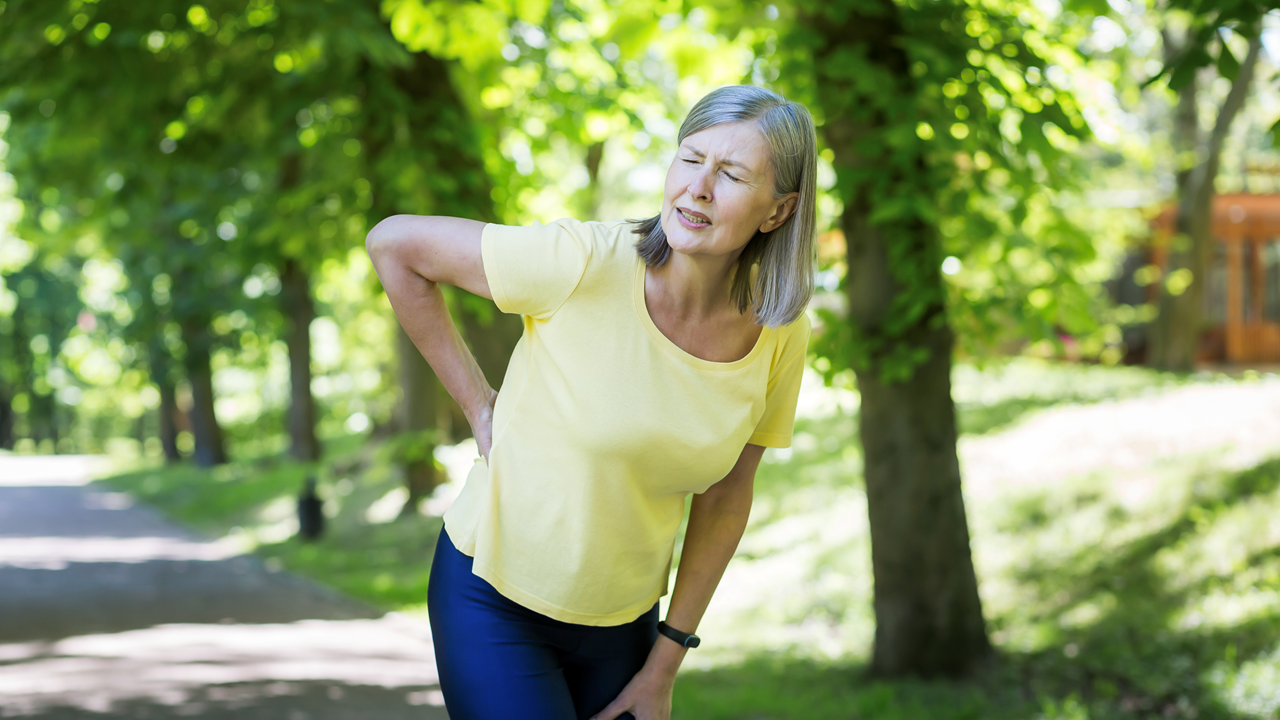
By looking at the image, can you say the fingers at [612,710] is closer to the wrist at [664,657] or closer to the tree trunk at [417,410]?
the wrist at [664,657]

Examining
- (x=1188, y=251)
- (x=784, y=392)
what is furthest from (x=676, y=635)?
(x=1188, y=251)

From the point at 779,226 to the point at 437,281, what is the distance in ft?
2.52

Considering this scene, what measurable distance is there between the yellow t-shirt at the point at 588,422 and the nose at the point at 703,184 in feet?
0.62

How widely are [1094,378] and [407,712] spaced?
12634 mm

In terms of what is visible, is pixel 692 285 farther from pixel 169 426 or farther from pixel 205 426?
pixel 169 426

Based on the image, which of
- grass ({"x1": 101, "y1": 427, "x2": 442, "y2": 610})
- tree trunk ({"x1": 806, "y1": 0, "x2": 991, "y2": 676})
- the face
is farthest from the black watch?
grass ({"x1": 101, "y1": 427, "x2": 442, "y2": 610})

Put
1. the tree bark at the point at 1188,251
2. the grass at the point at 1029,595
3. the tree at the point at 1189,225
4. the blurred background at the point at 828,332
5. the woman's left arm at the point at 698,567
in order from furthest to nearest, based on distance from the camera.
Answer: the tree bark at the point at 1188,251
the tree at the point at 1189,225
the grass at the point at 1029,595
the blurred background at the point at 828,332
the woman's left arm at the point at 698,567

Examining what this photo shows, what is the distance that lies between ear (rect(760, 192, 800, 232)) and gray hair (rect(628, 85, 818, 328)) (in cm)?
1

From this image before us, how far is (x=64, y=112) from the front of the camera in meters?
7.21

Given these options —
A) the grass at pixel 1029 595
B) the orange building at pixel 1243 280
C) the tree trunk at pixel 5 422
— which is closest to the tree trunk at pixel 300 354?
the grass at pixel 1029 595

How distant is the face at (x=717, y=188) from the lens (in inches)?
92.9

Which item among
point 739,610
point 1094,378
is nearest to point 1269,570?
point 739,610

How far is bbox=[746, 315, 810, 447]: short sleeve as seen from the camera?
2.62 metres

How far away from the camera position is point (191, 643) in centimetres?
870
